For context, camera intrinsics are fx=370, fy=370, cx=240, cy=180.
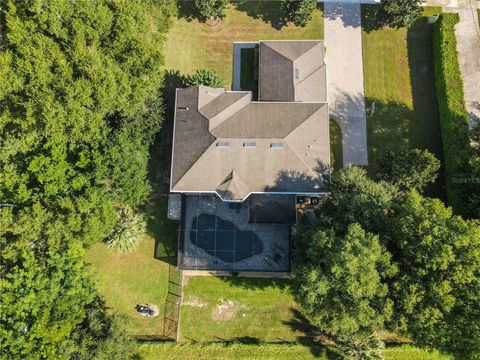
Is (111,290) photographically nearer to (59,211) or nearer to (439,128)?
(59,211)

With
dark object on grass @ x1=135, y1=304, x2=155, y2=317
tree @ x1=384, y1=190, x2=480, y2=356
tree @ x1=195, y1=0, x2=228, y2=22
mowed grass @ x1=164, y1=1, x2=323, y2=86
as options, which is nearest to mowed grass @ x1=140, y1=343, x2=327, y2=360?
dark object on grass @ x1=135, y1=304, x2=155, y2=317

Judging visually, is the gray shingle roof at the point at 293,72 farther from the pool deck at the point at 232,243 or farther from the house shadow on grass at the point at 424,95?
the pool deck at the point at 232,243

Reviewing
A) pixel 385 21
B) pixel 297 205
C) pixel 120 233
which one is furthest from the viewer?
pixel 385 21

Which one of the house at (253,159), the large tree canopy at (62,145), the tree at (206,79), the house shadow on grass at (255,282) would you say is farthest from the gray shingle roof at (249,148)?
the house shadow on grass at (255,282)

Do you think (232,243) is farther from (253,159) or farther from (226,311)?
(253,159)

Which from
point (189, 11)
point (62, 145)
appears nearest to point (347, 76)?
point (189, 11)

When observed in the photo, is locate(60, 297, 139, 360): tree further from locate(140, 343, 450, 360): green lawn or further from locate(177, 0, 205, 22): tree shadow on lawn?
locate(177, 0, 205, 22): tree shadow on lawn

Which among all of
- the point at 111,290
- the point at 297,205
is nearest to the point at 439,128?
the point at 297,205
